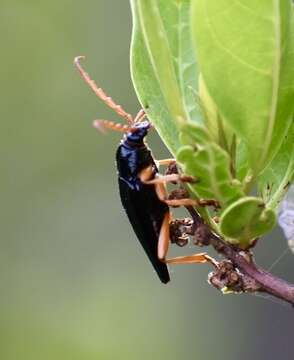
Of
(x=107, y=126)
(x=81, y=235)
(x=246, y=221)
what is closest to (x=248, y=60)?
(x=246, y=221)

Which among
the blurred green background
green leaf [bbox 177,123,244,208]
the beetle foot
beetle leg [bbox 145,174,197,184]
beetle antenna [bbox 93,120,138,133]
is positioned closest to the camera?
green leaf [bbox 177,123,244,208]

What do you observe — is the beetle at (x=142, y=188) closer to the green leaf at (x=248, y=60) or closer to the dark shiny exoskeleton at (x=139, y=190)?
the dark shiny exoskeleton at (x=139, y=190)

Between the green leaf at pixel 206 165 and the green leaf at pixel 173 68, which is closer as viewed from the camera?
the green leaf at pixel 206 165

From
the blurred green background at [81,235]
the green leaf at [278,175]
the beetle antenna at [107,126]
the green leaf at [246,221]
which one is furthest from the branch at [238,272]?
the blurred green background at [81,235]

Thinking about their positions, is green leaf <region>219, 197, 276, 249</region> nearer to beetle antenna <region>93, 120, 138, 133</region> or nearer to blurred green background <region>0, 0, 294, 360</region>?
beetle antenna <region>93, 120, 138, 133</region>

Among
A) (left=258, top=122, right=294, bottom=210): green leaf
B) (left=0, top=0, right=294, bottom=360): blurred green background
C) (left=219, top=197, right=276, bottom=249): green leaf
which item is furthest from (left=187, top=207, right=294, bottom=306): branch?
(left=0, top=0, right=294, bottom=360): blurred green background
